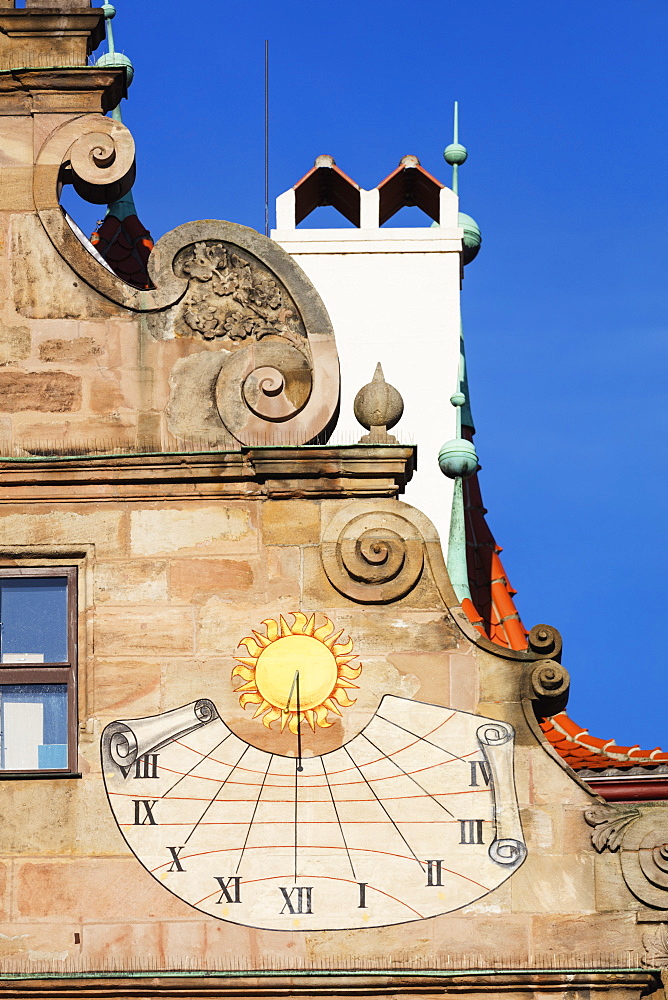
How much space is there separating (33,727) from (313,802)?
5.46 ft

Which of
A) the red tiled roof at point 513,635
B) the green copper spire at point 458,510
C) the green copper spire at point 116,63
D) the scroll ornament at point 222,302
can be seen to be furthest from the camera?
the green copper spire at point 116,63

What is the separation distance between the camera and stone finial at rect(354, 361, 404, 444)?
15031 mm

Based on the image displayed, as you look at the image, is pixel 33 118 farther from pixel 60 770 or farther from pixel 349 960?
pixel 349 960

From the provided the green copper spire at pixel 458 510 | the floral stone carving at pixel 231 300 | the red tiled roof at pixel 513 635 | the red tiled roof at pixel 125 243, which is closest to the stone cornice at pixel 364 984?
the red tiled roof at pixel 513 635

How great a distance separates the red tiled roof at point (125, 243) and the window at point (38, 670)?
7.06 m

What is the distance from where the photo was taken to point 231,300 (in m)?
15.4

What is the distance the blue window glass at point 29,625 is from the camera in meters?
14.7

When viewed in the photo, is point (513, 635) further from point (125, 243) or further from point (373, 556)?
point (373, 556)

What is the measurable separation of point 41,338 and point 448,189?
287 inches

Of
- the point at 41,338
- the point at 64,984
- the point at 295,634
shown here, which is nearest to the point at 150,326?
the point at 41,338

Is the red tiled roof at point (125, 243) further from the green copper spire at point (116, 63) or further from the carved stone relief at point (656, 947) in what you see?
the carved stone relief at point (656, 947)

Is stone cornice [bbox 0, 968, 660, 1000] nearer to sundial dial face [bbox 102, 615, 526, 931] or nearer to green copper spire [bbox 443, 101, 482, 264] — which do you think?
sundial dial face [bbox 102, 615, 526, 931]

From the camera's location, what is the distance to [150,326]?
1533 cm

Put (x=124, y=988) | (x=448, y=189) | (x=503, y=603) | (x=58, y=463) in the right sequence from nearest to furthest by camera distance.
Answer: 1. (x=124, y=988)
2. (x=58, y=463)
3. (x=503, y=603)
4. (x=448, y=189)
